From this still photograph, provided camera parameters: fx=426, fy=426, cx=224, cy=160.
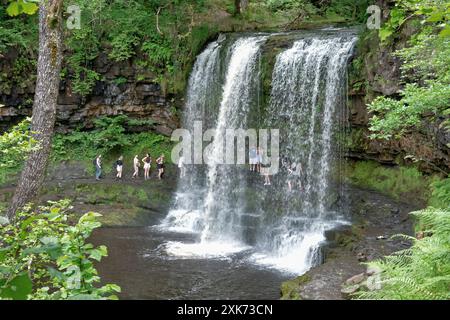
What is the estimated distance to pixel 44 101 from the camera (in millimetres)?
7273

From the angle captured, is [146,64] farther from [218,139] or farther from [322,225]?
[322,225]

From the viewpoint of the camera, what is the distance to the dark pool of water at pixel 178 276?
32.4 feet

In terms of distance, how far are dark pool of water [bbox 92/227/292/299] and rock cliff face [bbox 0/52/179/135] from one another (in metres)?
8.28

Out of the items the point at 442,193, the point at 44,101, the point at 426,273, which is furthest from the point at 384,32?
the point at 442,193

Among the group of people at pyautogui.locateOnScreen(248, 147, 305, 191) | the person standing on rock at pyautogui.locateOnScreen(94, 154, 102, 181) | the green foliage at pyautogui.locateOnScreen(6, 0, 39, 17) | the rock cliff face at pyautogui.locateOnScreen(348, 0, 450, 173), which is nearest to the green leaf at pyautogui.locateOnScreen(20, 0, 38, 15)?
the green foliage at pyautogui.locateOnScreen(6, 0, 39, 17)

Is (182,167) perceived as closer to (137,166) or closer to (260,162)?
(137,166)

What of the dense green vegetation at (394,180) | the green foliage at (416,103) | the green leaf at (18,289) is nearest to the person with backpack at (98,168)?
the dense green vegetation at (394,180)

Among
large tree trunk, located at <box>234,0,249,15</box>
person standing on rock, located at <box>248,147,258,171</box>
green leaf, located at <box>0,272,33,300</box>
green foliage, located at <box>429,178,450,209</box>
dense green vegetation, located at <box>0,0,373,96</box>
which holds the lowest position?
green foliage, located at <box>429,178,450,209</box>

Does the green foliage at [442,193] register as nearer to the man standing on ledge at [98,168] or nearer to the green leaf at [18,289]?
the green leaf at [18,289]

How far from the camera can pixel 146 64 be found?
802 inches

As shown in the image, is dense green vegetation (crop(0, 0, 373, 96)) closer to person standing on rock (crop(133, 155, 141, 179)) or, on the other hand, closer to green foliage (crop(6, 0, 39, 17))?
person standing on rock (crop(133, 155, 141, 179))

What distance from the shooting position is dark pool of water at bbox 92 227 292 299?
9.88 meters
